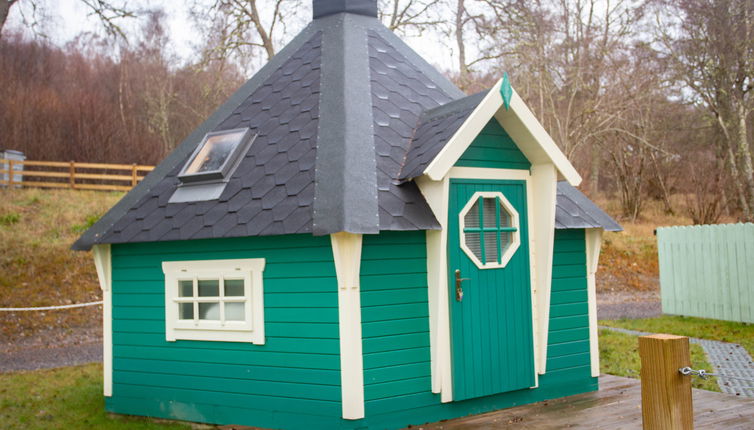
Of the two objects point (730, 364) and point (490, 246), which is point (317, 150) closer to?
point (490, 246)

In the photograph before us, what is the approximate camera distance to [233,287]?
21.8 feet

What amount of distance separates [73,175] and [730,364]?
19627 millimetres

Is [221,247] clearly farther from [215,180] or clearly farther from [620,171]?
[620,171]

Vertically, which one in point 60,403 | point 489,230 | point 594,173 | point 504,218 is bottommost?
point 60,403

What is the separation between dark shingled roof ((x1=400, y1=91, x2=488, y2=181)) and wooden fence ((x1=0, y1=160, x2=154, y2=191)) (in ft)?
55.7

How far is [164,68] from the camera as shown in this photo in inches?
1268

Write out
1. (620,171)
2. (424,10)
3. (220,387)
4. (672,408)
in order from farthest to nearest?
(620,171) → (424,10) → (220,387) → (672,408)

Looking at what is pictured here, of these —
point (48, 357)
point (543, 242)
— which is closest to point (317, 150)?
point (543, 242)

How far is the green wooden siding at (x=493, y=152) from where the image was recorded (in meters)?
6.79

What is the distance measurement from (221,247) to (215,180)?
2.50 ft

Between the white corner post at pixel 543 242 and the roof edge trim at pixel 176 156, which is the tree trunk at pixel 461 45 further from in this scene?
the white corner post at pixel 543 242

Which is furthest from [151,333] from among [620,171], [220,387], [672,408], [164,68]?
[164,68]

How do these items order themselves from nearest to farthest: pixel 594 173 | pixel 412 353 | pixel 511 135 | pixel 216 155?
1. pixel 412 353
2. pixel 511 135
3. pixel 216 155
4. pixel 594 173

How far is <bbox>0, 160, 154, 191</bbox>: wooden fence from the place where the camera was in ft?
69.3
